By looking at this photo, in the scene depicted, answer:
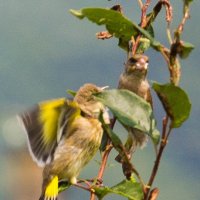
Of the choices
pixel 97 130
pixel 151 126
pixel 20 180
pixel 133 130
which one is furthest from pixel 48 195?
pixel 20 180

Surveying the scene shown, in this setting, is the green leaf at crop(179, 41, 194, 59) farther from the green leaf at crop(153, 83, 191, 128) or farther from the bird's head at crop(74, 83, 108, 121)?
the bird's head at crop(74, 83, 108, 121)

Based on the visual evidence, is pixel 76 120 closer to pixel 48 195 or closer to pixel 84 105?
pixel 84 105

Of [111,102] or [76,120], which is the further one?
[76,120]

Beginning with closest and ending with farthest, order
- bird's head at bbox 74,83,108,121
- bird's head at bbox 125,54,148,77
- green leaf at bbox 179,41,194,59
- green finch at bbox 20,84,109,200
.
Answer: green leaf at bbox 179,41,194,59
green finch at bbox 20,84,109,200
bird's head at bbox 125,54,148,77
bird's head at bbox 74,83,108,121

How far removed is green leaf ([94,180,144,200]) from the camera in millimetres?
1084

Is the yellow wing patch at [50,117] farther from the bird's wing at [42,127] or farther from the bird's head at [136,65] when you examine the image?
the bird's head at [136,65]

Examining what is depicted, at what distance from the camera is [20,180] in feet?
12.0

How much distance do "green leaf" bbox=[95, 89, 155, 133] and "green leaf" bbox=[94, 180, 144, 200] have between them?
17 cm

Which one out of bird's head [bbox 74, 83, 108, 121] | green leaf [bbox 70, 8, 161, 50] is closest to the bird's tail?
bird's head [bbox 74, 83, 108, 121]

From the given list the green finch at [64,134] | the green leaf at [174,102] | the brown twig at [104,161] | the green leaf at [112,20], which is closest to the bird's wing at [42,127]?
the green finch at [64,134]

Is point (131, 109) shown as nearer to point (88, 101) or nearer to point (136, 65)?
point (136, 65)

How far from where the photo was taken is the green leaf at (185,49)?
0.82 metres

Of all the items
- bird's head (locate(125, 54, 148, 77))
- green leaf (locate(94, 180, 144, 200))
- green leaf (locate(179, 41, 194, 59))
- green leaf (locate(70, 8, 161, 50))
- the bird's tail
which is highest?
bird's head (locate(125, 54, 148, 77))

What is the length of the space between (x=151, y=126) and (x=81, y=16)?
20 cm
